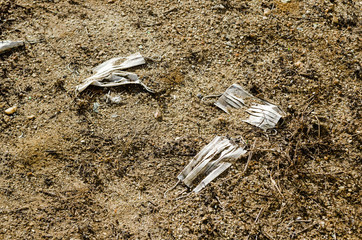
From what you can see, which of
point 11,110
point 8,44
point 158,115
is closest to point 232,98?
point 158,115

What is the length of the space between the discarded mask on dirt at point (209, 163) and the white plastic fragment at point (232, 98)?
0.32m

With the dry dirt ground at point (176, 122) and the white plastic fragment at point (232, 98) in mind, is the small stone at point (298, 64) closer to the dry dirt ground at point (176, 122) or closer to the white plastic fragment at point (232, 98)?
the dry dirt ground at point (176, 122)

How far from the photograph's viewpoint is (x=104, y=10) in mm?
3004

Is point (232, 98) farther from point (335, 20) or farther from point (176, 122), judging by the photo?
point (335, 20)

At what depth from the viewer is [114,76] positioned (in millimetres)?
2629

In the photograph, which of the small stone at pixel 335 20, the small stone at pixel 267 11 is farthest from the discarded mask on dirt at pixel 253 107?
the small stone at pixel 335 20

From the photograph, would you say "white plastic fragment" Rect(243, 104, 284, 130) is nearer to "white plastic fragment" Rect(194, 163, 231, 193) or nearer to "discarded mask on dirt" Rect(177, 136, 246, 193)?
"discarded mask on dirt" Rect(177, 136, 246, 193)

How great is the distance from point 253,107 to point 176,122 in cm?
64

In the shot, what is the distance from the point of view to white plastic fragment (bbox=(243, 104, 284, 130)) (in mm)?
2381

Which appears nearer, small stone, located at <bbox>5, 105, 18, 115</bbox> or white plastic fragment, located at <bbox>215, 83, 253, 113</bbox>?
white plastic fragment, located at <bbox>215, 83, 253, 113</bbox>

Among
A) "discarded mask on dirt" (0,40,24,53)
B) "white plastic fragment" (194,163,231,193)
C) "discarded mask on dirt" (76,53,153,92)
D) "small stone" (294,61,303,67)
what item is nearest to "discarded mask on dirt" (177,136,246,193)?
"white plastic fragment" (194,163,231,193)

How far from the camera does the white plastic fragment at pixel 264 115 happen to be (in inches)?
93.7

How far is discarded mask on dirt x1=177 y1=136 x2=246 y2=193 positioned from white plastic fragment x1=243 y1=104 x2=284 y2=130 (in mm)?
254

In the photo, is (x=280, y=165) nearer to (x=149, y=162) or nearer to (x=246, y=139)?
(x=246, y=139)
